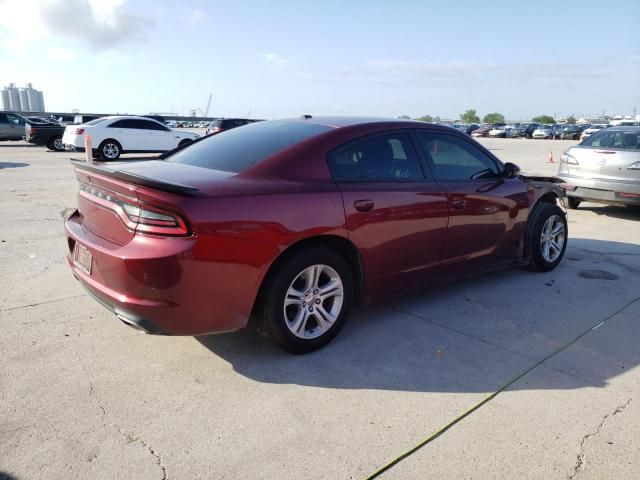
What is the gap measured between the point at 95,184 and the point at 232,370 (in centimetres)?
157

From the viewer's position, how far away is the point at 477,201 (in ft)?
15.2

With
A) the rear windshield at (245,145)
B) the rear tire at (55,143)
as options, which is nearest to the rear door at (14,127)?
the rear tire at (55,143)

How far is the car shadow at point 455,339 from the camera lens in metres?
3.36

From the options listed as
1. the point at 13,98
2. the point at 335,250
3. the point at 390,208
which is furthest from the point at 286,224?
the point at 13,98

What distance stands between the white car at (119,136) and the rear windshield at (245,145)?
50.8 ft

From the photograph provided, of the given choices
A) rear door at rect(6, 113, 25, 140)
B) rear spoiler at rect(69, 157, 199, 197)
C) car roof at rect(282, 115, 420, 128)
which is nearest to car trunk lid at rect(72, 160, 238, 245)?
rear spoiler at rect(69, 157, 199, 197)

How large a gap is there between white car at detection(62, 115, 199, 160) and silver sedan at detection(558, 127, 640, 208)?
48.7 feet

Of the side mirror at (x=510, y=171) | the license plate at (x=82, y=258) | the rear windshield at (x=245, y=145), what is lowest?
the license plate at (x=82, y=258)

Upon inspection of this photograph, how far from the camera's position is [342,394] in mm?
3146

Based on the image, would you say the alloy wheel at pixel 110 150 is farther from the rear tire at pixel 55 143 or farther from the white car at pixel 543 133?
the white car at pixel 543 133

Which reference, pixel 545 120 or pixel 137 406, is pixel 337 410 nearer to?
pixel 137 406

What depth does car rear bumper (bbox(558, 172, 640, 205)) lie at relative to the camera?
823cm

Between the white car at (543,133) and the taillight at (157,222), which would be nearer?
the taillight at (157,222)

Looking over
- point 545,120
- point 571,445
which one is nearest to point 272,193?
point 571,445
